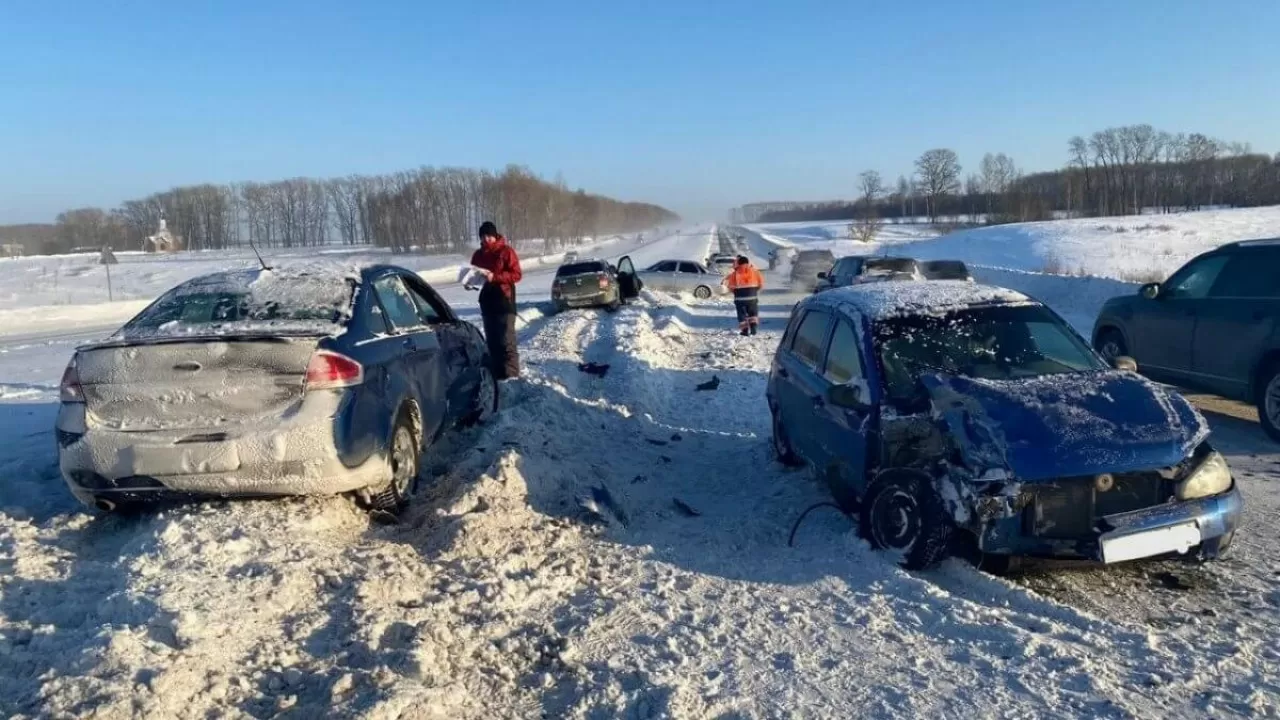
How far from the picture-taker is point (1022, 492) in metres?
4.47

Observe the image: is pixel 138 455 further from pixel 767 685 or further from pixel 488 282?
pixel 488 282

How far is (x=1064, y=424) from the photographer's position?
186 inches

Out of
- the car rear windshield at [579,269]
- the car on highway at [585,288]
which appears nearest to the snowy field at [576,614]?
the car on highway at [585,288]

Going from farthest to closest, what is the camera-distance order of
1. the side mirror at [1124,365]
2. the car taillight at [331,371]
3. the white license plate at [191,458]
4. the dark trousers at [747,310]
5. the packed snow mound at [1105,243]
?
1. the packed snow mound at [1105,243]
2. the dark trousers at [747,310]
3. the side mirror at [1124,365]
4. the car taillight at [331,371]
5. the white license plate at [191,458]

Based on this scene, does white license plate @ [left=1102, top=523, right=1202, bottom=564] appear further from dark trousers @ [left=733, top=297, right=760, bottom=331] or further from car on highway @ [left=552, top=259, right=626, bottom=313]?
car on highway @ [left=552, top=259, right=626, bottom=313]

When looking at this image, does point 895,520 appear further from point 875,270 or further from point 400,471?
→ point 875,270

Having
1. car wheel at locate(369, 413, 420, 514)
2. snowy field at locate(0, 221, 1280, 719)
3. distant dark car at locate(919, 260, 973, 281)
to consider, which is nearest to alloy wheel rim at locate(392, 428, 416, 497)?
car wheel at locate(369, 413, 420, 514)

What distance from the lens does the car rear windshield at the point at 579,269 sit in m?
23.4

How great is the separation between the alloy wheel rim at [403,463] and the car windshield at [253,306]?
866 millimetres

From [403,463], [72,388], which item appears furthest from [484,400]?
[72,388]

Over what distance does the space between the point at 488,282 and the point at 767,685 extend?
706cm

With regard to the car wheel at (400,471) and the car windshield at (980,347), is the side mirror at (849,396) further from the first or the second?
the car wheel at (400,471)

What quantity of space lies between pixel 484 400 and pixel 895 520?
4575 millimetres

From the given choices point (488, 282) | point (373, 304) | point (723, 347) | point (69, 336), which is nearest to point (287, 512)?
point (373, 304)
